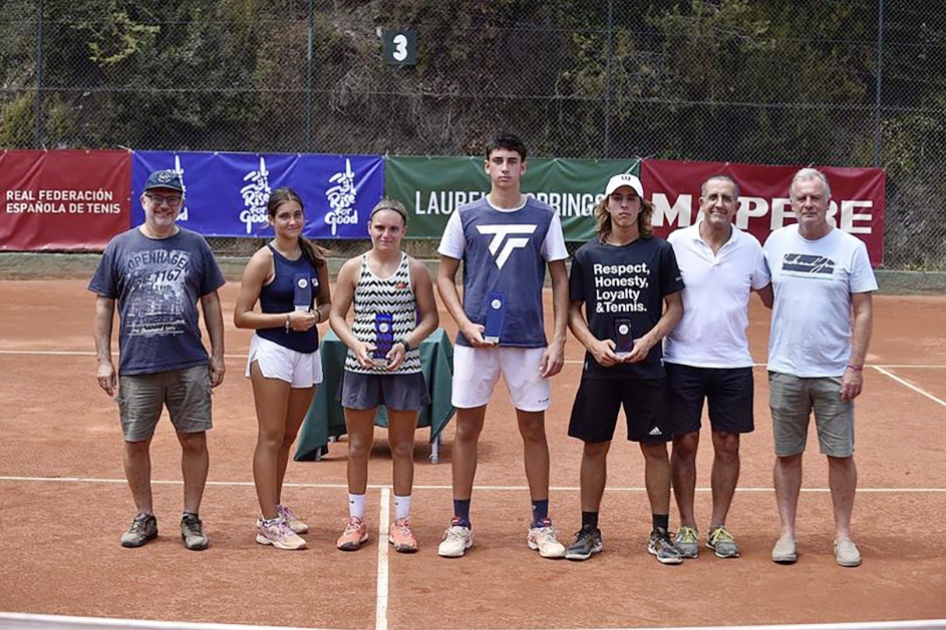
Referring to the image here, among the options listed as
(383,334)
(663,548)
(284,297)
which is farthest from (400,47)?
(663,548)

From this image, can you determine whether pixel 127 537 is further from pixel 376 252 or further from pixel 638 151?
pixel 638 151

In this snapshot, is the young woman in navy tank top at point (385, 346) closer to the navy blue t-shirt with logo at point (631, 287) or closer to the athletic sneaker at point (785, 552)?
the navy blue t-shirt with logo at point (631, 287)

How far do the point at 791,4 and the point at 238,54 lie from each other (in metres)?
9.83

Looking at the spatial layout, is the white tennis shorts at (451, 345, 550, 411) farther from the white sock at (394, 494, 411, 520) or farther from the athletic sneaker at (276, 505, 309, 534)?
the athletic sneaker at (276, 505, 309, 534)

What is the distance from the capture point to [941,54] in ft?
81.1

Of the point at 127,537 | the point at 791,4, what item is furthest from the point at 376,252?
the point at 791,4

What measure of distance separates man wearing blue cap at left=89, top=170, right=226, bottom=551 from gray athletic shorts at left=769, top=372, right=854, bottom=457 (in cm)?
288

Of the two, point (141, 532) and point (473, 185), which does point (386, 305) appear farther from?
point (473, 185)

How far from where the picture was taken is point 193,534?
23.3 feet

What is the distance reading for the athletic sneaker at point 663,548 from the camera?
22.8ft

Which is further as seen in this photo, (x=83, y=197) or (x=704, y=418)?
(x=83, y=197)

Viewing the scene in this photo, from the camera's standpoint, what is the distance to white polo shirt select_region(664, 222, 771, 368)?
276 inches

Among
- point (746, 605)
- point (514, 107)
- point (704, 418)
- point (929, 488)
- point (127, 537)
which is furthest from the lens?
point (514, 107)

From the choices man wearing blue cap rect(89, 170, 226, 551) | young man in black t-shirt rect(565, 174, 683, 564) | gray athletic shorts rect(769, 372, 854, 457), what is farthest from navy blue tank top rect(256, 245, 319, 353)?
gray athletic shorts rect(769, 372, 854, 457)
